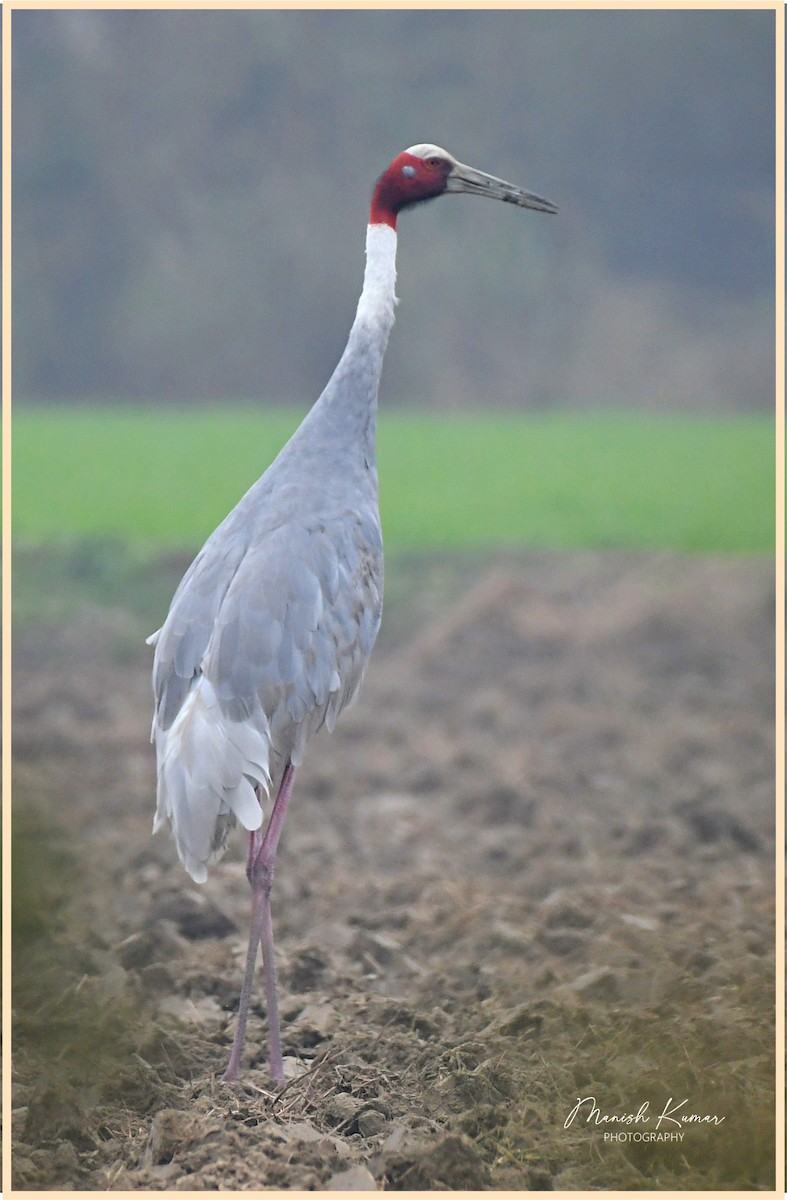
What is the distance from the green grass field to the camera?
8.20 meters

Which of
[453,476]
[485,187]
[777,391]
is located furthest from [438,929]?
[453,476]

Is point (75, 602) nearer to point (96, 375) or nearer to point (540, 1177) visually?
point (96, 375)

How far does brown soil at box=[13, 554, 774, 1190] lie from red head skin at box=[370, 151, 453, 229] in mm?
2100

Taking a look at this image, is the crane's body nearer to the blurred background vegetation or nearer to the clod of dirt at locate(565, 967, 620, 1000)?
the clod of dirt at locate(565, 967, 620, 1000)

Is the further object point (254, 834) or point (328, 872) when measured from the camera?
point (328, 872)

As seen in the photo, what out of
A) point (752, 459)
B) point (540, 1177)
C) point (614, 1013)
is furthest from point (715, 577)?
point (540, 1177)

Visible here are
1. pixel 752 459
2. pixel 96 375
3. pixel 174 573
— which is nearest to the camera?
pixel 96 375

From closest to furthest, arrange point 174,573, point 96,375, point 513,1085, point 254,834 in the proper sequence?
point 513,1085 < point 254,834 < point 96,375 < point 174,573

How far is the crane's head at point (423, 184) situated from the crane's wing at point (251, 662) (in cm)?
87

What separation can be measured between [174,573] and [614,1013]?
5.90 meters

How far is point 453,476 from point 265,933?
6716 millimetres

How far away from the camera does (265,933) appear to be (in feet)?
11.8

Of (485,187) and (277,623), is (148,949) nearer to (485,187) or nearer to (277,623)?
(277,623)

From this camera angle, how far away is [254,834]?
3.67m
